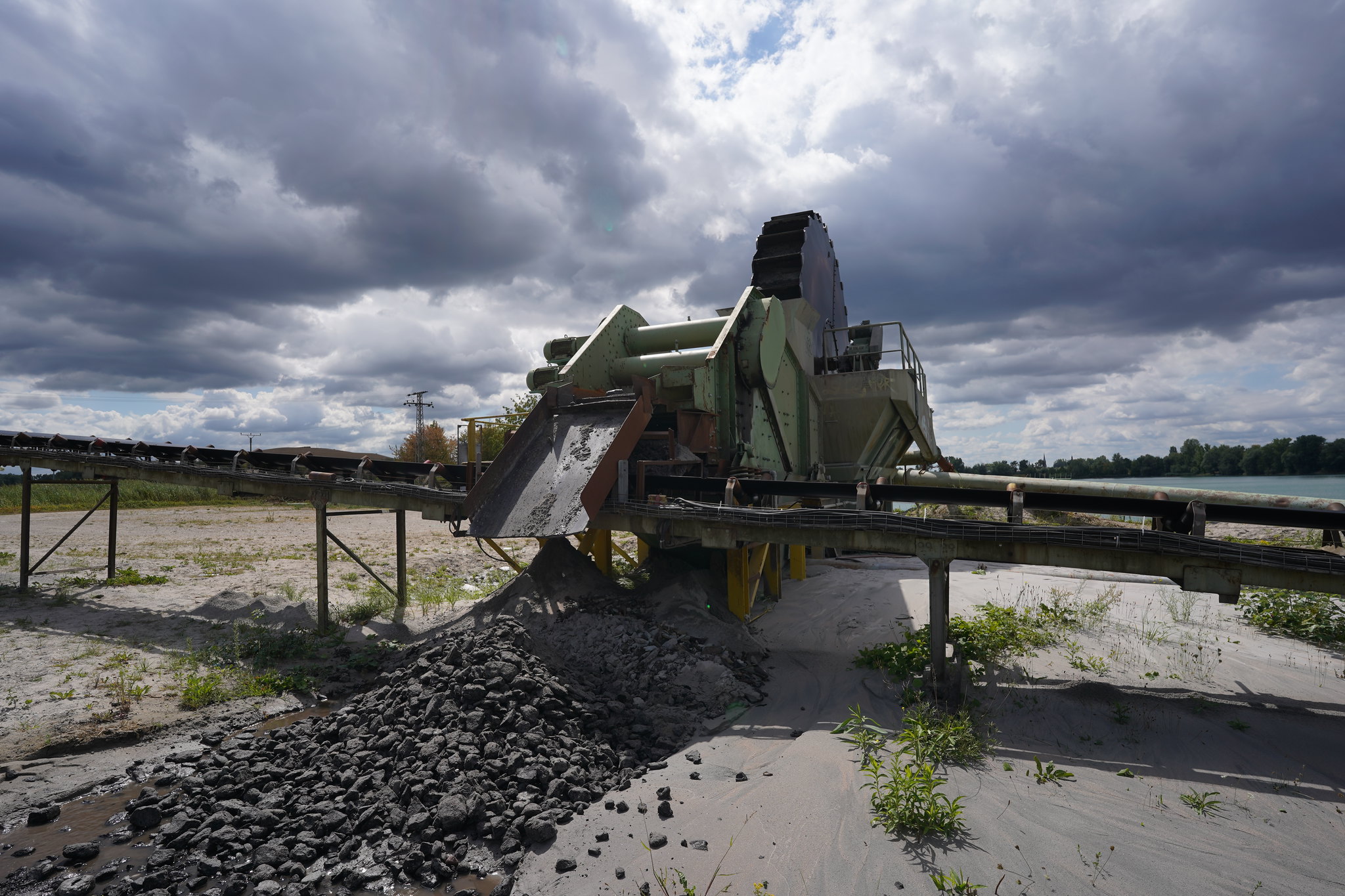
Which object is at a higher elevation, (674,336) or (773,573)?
(674,336)

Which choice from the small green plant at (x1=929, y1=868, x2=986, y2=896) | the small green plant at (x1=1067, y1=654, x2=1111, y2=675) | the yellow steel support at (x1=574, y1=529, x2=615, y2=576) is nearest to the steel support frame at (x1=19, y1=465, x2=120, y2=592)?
→ the yellow steel support at (x1=574, y1=529, x2=615, y2=576)

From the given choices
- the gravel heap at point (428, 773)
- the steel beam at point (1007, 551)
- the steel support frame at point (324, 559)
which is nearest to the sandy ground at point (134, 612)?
the steel support frame at point (324, 559)

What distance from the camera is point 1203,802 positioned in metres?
4.43

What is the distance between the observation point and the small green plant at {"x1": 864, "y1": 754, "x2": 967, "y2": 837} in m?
4.12

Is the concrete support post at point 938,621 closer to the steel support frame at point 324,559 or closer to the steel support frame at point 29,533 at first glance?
the steel support frame at point 324,559

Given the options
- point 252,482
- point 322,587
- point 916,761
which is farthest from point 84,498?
point 916,761

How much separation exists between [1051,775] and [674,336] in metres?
8.02

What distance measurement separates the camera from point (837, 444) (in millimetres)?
12906

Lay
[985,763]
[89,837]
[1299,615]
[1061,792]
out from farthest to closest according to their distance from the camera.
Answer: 1. [1299,615]
2. [985,763]
3. [89,837]
4. [1061,792]

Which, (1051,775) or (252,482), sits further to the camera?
(252,482)

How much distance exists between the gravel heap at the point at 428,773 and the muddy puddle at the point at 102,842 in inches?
3.4

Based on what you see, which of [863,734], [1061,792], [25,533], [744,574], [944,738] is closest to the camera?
[1061,792]

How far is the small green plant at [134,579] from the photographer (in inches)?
506

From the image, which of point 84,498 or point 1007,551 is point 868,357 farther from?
point 84,498
